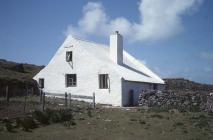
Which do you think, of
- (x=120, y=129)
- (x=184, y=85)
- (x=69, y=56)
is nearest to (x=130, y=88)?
(x=69, y=56)

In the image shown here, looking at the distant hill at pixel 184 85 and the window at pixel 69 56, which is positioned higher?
the window at pixel 69 56

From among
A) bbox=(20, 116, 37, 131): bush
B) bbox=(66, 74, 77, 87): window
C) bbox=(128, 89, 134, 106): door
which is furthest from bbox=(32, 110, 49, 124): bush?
bbox=(66, 74, 77, 87): window

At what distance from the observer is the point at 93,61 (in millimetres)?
35969

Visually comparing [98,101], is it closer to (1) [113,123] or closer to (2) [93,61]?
(2) [93,61]

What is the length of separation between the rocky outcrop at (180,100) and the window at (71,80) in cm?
783

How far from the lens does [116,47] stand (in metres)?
38.4

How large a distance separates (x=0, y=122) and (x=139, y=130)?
7055 millimetres

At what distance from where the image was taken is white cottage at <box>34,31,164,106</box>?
34500 millimetres

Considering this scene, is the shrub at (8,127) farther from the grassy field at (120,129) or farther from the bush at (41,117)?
the bush at (41,117)

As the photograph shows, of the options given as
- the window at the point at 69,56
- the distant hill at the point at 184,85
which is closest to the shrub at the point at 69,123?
the window at the point at 69,56

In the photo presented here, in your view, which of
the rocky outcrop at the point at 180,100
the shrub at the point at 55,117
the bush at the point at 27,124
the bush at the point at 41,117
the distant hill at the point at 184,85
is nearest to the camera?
the bush at the point at 27,124

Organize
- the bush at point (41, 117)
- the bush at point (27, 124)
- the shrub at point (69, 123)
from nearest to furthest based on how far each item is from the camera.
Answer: the bush at point (27, 124) < the shrub at point (69, 123) < the bush at point (41, 117)

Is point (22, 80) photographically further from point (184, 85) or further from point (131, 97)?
point (184, 85)

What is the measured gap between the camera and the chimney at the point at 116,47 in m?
38.3
